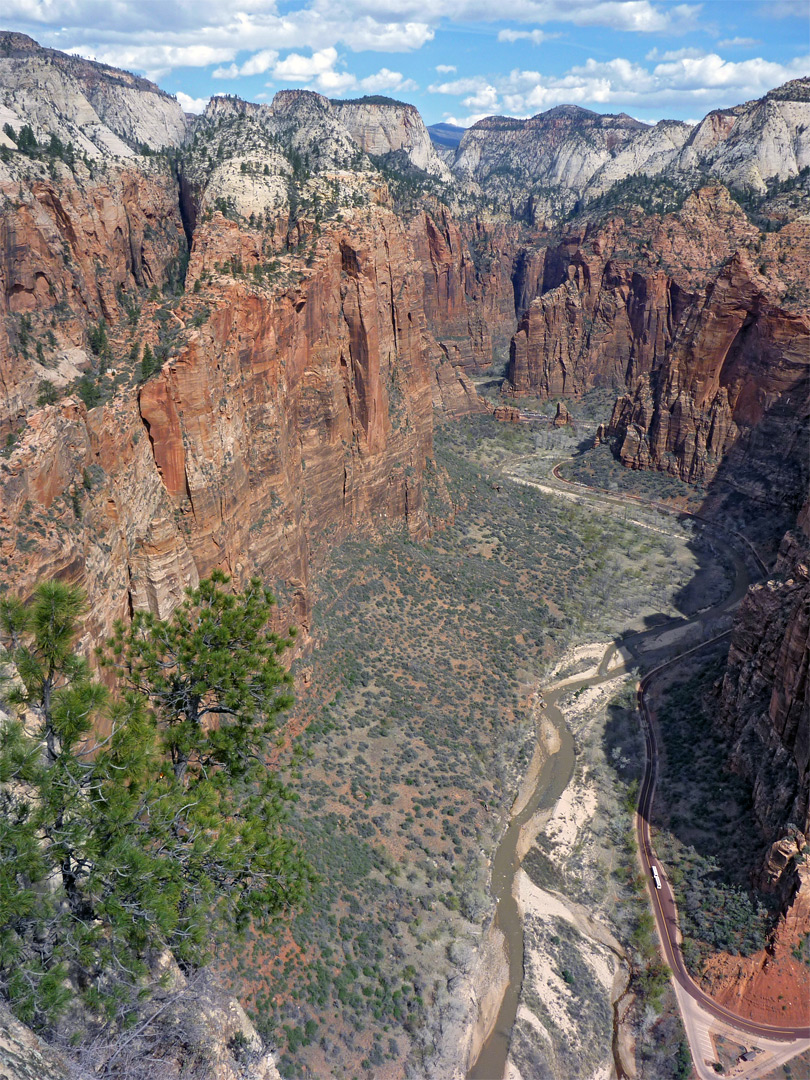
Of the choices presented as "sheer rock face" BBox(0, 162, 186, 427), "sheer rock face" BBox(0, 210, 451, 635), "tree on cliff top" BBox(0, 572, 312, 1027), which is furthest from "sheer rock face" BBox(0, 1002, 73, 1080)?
"sheer rock face" BBox(0, 162, 186, 427)

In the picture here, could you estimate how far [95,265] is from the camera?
6488 cm

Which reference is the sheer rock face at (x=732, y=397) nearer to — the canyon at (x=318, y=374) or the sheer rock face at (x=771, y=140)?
the canyon at (x=318, y=374)

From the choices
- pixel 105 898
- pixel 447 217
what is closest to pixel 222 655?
pixel 105 898

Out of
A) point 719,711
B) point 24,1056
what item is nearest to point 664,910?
point 719,711

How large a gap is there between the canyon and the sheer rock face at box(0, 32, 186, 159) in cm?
79

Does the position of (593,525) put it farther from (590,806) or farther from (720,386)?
(590,806)

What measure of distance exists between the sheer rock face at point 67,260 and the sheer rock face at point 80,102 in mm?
11806

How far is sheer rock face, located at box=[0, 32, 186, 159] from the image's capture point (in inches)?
3691

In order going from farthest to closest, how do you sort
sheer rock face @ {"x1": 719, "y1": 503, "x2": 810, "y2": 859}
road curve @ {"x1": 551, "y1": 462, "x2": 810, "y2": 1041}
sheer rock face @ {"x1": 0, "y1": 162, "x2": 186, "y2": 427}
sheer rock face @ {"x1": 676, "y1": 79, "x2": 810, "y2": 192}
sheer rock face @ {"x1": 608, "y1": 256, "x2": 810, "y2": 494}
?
sheer rock face @ {"x1": 676, "y1": 79, "x2": 810, "y2": 192} → sheer rock face @ {"x1": 608, "y1": 256, "x2": 810, "y2": 494} → sheer rock face @ {"x1": 0, "y1": 162, "x2": 186, "y2": 427} → sheer rock face @ {"x1": 719, "y1": 503, "x2": 810, "y2": 859} → road curve @ {"x1": 551, "y1": 462, "x2": 810, "y2": 1041}

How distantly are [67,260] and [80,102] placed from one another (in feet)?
258

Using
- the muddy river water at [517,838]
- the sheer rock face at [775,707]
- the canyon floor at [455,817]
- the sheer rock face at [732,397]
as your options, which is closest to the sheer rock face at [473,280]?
the sheer rock face at [732,397]

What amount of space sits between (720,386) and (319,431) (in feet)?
193

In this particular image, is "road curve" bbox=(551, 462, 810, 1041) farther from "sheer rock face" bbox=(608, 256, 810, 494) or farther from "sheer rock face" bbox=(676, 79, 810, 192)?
"sheer rock face" bbox=(676, 79, 810, 192)

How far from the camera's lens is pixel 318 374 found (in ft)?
156
